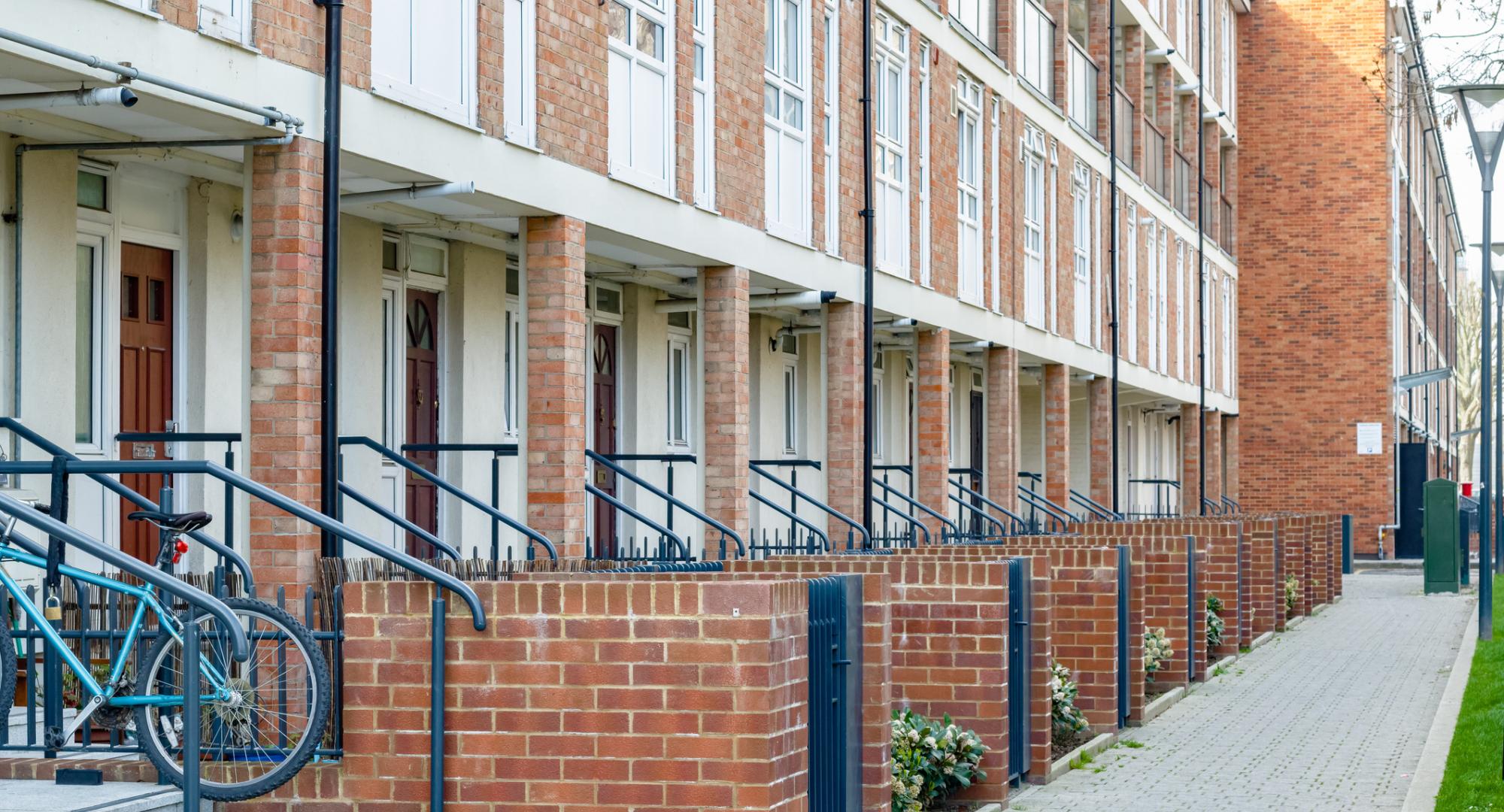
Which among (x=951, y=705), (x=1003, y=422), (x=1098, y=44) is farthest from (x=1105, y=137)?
(x=951, y=705)

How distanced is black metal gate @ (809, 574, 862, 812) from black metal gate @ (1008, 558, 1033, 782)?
9.12 feet

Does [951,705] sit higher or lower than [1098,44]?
lower

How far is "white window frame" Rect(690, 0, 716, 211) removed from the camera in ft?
49.6

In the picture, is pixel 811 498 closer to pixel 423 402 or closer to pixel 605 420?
pixel 605 420

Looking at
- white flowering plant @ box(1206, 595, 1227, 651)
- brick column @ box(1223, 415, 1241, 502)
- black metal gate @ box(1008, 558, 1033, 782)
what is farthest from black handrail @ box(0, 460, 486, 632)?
brick column @ box(1223, 415, 1241, 502)

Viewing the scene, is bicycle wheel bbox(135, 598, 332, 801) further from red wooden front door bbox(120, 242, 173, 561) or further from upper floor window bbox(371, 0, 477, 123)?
upper floor window bbox(371, 0, 477, 123)

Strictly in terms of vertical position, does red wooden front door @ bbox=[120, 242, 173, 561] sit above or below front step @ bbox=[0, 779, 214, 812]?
above

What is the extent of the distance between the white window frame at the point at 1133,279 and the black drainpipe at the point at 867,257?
14.0 m

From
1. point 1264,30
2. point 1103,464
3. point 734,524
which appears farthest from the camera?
point 1264,30

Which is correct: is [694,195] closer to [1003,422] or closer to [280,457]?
[280,457]

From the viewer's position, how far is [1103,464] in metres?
29.6

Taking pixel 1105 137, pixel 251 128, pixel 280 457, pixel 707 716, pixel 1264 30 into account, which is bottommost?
pixel 707 716

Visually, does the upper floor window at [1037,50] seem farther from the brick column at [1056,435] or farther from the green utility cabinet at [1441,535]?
the green utility cabinet at [1441,535]

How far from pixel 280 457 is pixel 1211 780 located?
586 cm
